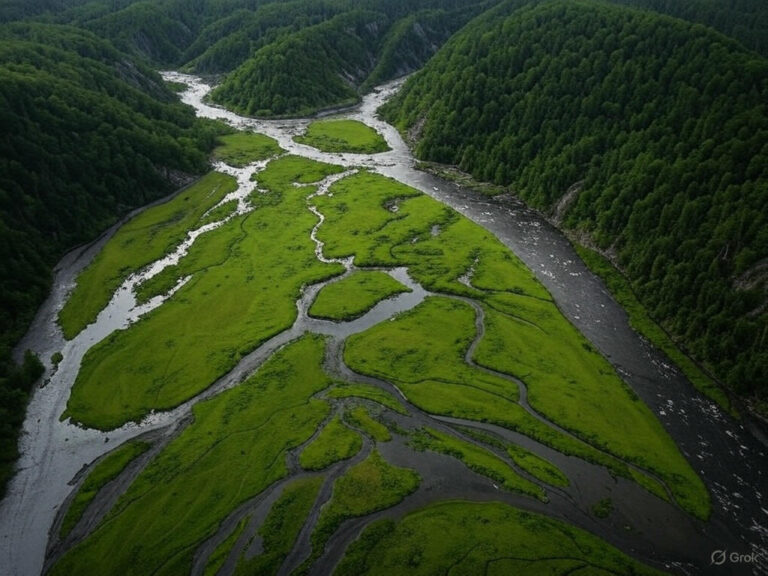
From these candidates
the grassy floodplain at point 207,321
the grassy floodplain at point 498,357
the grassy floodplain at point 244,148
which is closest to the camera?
the grassy floodplain at point 498,357

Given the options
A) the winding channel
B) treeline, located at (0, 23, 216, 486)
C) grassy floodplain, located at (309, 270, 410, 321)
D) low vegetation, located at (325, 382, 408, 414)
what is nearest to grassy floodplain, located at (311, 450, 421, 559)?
the winding channel

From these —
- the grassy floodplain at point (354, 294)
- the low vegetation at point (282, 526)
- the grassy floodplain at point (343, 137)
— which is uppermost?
the low vegetation at point (282, 526)

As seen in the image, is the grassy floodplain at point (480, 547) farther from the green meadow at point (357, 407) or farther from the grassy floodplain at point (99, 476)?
the grassy floodplain at point (99, 476)

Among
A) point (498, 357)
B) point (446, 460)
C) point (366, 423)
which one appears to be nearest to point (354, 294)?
point (498, 357)

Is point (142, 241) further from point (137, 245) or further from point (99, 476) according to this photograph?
point (99, 476)

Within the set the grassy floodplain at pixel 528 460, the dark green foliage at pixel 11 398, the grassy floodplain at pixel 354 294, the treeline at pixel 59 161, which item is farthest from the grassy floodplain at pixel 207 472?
the treeline at pixel 59 161

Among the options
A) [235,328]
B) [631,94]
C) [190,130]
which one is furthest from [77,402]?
[631,94]
